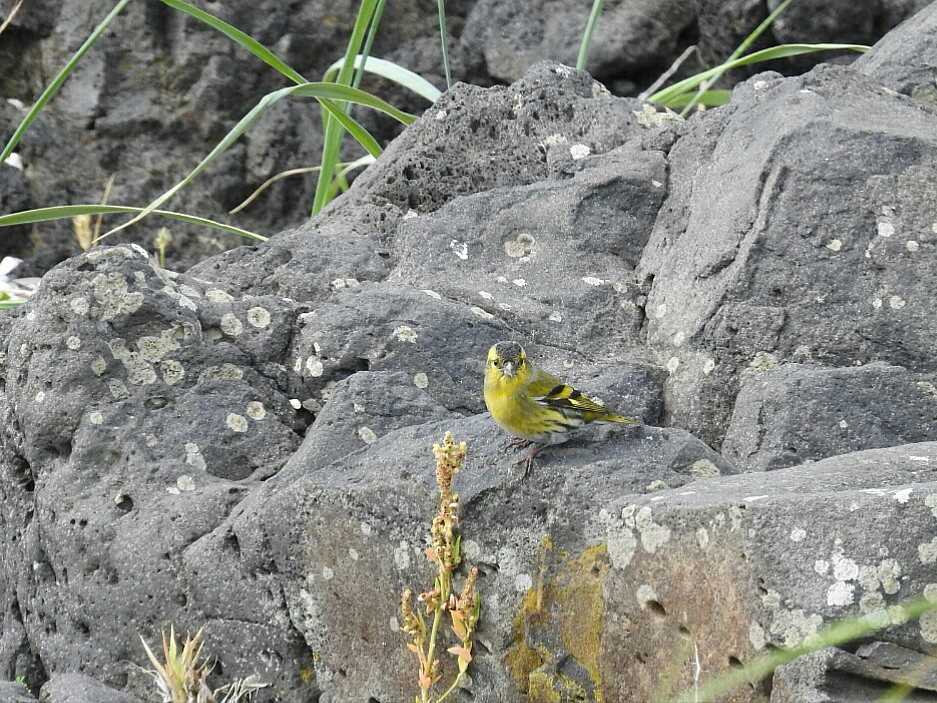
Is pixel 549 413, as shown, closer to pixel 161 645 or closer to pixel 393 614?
pixel 393 614

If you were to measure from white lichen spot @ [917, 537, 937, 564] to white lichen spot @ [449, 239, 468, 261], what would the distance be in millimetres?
2848

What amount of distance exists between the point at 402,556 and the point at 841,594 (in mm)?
1437

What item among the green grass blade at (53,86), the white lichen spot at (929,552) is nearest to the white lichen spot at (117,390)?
the green grass blade at (53,86)

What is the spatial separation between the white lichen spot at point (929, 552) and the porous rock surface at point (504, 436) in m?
0.02

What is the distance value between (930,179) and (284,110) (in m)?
5.28

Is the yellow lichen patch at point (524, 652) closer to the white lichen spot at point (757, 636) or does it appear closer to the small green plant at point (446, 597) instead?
the small green plant at point (446, 597)

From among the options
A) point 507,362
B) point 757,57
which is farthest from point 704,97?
point 507,362

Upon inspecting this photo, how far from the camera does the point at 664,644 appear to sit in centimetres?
353

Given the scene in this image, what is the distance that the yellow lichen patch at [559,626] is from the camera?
3.81 metres

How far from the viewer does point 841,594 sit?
10.3 feet

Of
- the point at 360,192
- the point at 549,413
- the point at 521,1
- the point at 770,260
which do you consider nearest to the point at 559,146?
the point at 360,192

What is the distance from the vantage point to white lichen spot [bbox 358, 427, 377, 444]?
15.0 feet

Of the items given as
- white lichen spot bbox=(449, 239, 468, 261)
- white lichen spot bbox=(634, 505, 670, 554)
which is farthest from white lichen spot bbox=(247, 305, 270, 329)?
white lichen spot bbox=(634, 505, 670, 554)

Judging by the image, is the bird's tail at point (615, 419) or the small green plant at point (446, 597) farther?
the bird's tail at point (615, 419)
